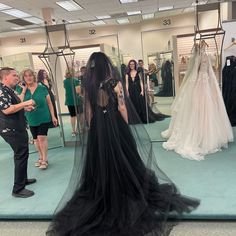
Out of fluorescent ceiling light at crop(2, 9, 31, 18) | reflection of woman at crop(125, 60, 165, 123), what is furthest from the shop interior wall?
fluorescent ceiling light at crop(2, 9, 31, 18)

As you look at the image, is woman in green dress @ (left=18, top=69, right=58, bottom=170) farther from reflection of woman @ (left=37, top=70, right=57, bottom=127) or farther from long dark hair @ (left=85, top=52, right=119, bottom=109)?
long dark hair @ (left=85, top=52, right=119, bottom=109)

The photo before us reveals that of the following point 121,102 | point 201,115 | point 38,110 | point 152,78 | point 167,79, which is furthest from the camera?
point 152,78

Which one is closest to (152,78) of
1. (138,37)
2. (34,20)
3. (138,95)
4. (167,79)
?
(167,79)

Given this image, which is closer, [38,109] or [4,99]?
[4,99]

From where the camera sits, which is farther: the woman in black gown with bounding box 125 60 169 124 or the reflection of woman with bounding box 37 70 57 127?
the woman in black gown with bounding box 125 60 169 124

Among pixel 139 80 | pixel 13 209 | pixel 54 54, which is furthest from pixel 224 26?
pixel 13 209

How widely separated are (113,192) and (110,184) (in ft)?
0.24

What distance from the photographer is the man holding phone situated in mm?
2682

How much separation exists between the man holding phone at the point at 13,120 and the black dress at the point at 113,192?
768mm

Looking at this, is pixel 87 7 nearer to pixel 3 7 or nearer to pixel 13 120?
pixel 3 7

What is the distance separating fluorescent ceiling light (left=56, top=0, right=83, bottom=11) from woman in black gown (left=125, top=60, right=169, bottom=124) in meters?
3.39

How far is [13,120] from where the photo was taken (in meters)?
2.76

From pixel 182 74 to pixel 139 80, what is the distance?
0.79 m

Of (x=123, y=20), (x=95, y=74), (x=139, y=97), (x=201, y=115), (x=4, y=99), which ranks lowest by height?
(x=201, y=115)
